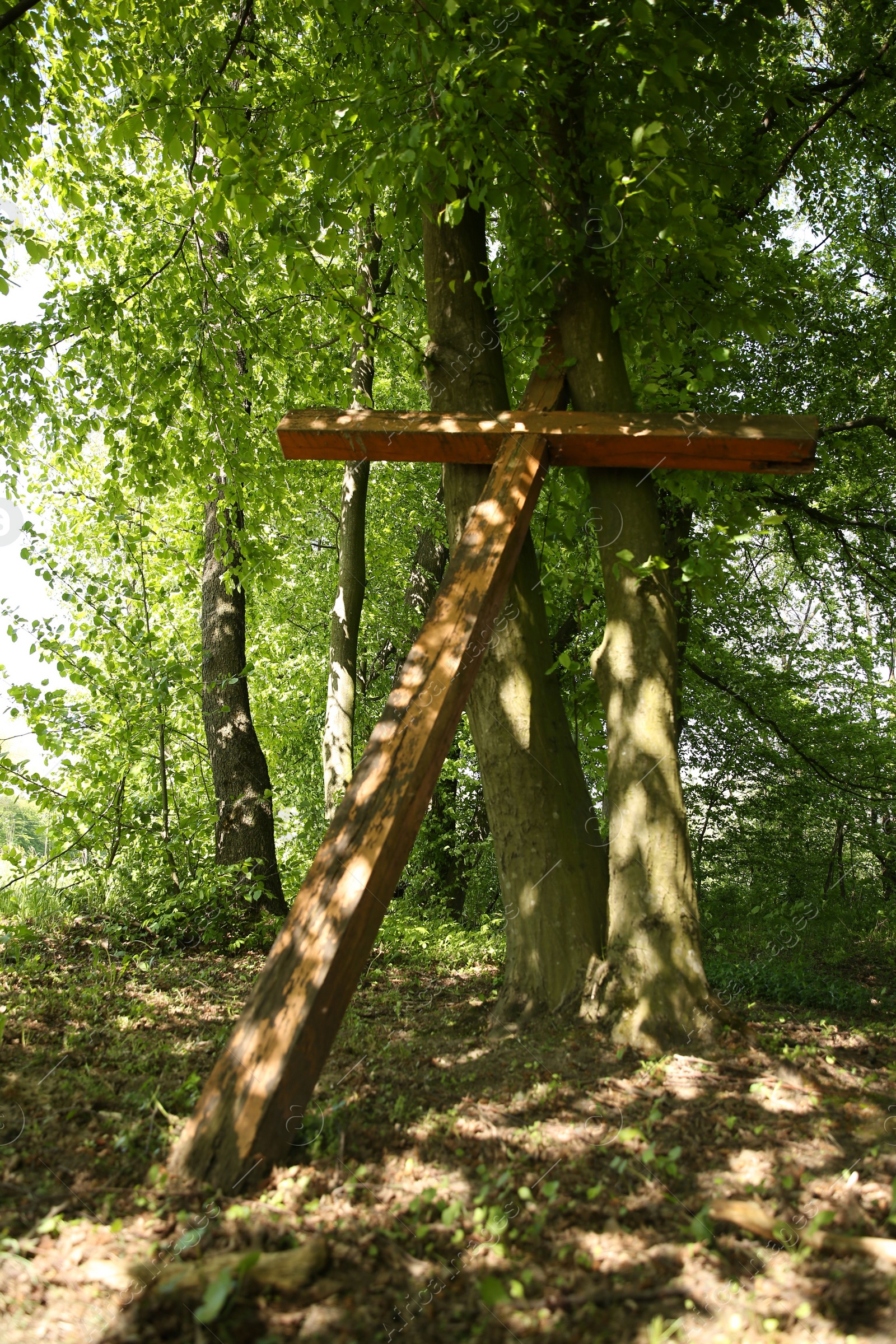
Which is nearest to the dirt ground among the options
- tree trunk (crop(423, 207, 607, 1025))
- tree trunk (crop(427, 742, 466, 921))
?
tree trunk (crop(423, 207, 607, 1025))

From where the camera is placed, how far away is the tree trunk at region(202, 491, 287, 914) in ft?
21.9

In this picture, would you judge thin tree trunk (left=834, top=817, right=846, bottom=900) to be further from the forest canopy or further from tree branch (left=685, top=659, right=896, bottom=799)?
the forest canopy

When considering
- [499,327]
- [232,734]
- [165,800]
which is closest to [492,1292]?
[499,327]

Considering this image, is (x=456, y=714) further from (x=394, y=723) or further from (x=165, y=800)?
(x=165, y=800)

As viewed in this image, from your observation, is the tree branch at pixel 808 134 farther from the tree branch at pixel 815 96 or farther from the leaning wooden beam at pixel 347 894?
the leaning wooden beam at pixel 347 894

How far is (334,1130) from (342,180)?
14.2ft

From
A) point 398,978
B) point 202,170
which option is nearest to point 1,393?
point 202,170

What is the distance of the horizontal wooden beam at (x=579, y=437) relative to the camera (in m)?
3.69

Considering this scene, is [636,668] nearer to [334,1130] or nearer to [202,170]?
[334,1130]

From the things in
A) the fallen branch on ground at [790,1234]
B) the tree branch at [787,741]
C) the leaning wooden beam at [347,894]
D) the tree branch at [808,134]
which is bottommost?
the fallen branch on ground at [790,1234]

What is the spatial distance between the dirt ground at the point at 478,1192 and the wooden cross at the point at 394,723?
139mm

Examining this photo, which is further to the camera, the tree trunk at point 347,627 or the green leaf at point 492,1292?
the tree trunk at point 347,627

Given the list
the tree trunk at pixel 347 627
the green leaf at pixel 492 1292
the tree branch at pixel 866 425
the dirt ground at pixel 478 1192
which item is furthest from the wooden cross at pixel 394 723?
the tree branch at pixel 866 425

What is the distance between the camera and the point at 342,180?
433 cm
